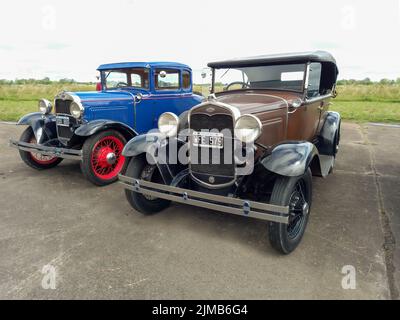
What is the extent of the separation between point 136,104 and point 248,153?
11.1 feet

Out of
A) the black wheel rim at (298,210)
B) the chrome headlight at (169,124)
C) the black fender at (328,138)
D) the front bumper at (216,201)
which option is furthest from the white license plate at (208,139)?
the black fender at (328,138)

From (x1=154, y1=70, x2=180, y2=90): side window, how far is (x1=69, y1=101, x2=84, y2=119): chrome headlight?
1653mm

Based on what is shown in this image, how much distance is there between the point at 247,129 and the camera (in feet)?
9.09

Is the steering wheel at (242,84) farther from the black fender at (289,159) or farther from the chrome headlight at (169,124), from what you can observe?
the black fender at (289,159)

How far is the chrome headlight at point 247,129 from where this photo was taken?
2736 millimetres

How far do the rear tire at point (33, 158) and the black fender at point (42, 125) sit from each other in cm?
21

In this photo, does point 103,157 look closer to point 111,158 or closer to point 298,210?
point 111,158

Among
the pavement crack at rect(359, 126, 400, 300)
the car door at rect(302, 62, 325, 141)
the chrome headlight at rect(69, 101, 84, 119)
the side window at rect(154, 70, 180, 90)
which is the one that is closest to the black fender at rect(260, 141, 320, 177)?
the pavement crack at rect(359, 126, 400, 300)

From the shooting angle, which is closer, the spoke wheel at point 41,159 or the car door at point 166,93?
the spoke wheel at point 41,159

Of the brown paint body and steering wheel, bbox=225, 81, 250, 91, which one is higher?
steering wheel, bbox=225, 81, 250, 91

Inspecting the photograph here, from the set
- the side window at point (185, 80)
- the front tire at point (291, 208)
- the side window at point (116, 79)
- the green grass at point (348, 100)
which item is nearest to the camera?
the front tire at point (291, 208)

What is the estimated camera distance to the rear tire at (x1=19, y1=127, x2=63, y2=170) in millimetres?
5172

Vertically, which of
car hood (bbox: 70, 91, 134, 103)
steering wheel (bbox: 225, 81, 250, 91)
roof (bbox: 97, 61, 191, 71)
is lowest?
car hood (bbox: 70, 91, 134, 103)

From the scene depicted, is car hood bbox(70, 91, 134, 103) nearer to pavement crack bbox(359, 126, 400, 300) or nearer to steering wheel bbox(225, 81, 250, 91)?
steering wheel bbox(225, 81, 250, 91)
